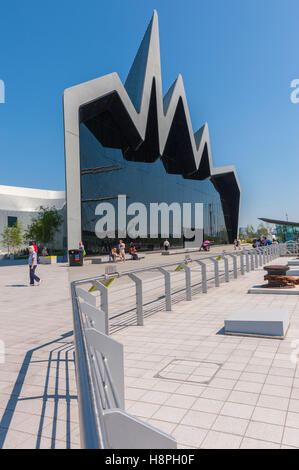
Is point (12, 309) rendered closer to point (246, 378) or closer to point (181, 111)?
point (246, 378)

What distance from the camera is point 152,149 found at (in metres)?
32.7

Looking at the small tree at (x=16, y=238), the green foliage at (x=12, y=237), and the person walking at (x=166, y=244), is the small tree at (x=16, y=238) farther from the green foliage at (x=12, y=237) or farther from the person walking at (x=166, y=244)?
the person walking at (x=166, y=244)

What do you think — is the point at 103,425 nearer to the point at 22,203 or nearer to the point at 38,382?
the point at 38,382

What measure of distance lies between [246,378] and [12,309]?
6.57m

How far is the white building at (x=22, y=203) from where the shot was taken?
62.0 m

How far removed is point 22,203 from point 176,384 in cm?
6769

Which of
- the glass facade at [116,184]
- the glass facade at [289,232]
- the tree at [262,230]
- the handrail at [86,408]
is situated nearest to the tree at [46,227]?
the glass facade at [116,184]

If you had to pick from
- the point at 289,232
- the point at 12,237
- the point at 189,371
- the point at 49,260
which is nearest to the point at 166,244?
the point at 49,260

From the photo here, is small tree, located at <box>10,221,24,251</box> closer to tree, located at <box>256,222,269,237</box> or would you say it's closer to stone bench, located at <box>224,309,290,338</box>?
stone bench, located at <box>224,309,290,338</box>

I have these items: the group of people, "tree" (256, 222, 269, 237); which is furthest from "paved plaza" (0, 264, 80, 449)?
"tree" (256, 222, 269, 237)

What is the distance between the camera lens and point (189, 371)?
Answer: 416cm
